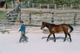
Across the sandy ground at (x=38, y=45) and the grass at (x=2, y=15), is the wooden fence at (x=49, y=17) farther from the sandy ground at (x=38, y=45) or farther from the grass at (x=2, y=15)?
the sandy ground at (x=38, y=45)

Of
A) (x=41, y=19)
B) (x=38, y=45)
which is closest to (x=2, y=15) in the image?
(x=41, y=19)

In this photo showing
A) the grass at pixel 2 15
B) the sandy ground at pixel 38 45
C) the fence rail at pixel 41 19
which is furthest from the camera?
the fence rail at pixel 41 19

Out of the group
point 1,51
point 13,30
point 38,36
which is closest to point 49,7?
point 38,36

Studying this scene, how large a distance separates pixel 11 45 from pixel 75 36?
9.48 feet

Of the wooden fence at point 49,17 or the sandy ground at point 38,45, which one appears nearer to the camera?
the sandy ground at point 38,45

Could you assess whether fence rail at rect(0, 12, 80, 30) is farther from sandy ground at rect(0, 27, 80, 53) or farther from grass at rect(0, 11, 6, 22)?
sandy ground at rect(0, 27, 80, 53)

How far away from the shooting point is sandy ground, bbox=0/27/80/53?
5227mm

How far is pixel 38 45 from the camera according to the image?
18.5 ft

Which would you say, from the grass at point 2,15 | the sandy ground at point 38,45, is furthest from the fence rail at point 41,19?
the sandy ground at point 38,45

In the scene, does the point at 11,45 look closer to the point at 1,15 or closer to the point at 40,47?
the point at 40,47

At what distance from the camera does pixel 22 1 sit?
689 cm

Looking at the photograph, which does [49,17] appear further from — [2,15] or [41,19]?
[2,15]

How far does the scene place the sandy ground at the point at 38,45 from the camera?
523 centimetres

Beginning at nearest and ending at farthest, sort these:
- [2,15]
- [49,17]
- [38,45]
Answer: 1. [38,45]
2. [2,15]
3. [49,17]
